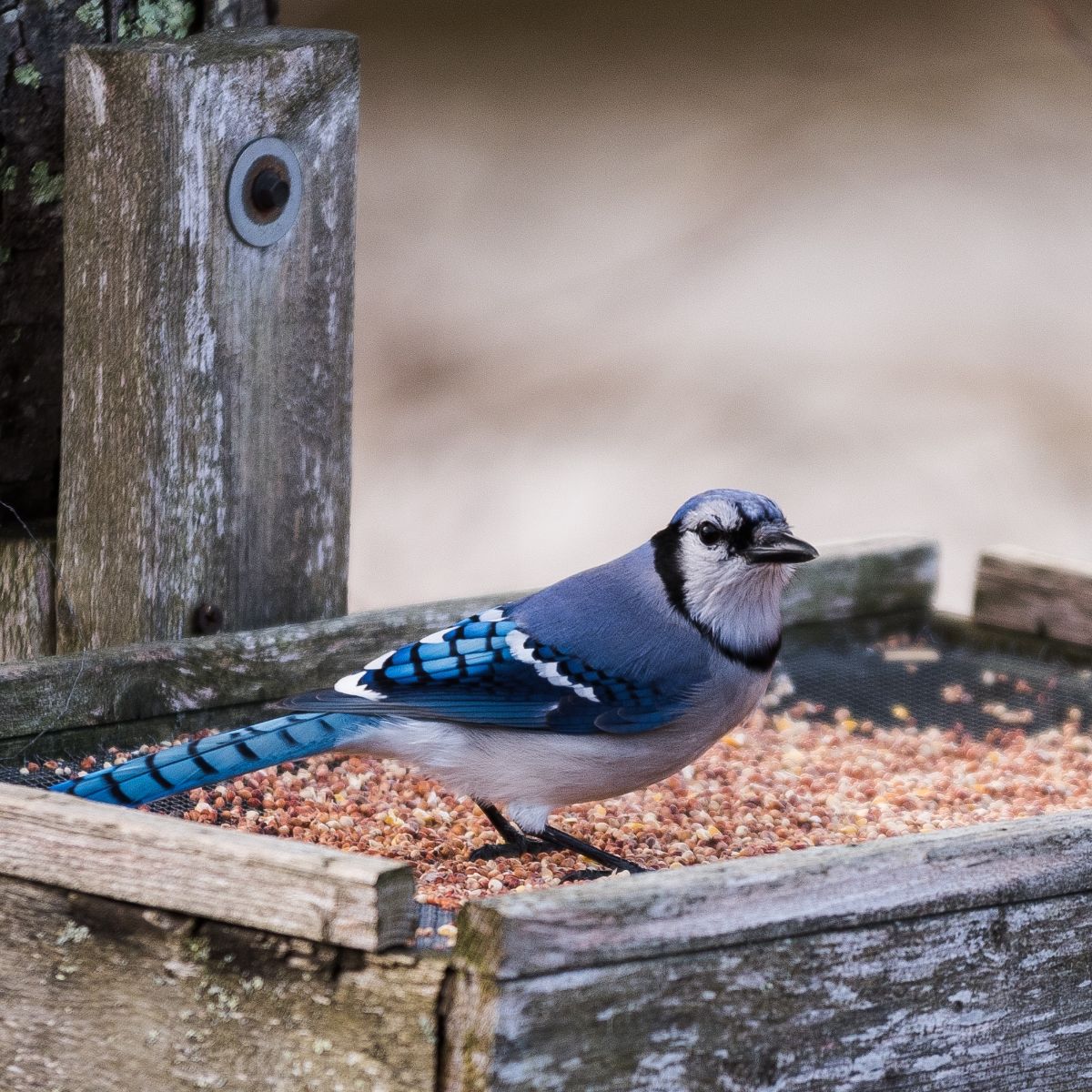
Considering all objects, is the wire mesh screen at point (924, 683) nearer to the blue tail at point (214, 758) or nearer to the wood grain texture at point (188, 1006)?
the blue tail at point (214, 758)

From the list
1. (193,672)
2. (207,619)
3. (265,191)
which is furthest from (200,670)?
(265,191)

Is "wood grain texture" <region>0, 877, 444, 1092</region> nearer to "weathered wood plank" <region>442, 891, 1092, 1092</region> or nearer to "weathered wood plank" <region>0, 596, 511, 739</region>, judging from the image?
"weathered wood plank" <region>442, 891, 1092, 1092</region>

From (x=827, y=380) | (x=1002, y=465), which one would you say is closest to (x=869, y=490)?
(x=1002, y=465)

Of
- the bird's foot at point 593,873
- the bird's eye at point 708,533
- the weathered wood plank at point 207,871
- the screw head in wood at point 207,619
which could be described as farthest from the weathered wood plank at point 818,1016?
the screw head in wood at point 207,619

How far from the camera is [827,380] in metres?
9.15

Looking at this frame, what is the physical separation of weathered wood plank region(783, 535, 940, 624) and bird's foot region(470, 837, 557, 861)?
1343 millimetres

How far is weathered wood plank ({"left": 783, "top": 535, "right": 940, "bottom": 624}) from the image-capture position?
3.89 metres

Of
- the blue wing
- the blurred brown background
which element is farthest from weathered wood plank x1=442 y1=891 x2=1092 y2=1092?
the blurred brown background

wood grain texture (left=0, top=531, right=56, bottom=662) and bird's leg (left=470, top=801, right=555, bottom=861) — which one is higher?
wood grain texture (left=0, top=531, right=56, bottom=662)

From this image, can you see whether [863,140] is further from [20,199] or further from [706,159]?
[20,199]

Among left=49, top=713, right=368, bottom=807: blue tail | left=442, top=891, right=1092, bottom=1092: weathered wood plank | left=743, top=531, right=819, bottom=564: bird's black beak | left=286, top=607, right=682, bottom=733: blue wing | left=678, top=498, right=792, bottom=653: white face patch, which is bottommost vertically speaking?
left=442, top=891, right=1092, bottom=1092: weathered wood plank

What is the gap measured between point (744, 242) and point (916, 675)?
21.5 feet

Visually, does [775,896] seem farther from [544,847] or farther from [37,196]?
[37,196]

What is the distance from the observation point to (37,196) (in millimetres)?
3070
